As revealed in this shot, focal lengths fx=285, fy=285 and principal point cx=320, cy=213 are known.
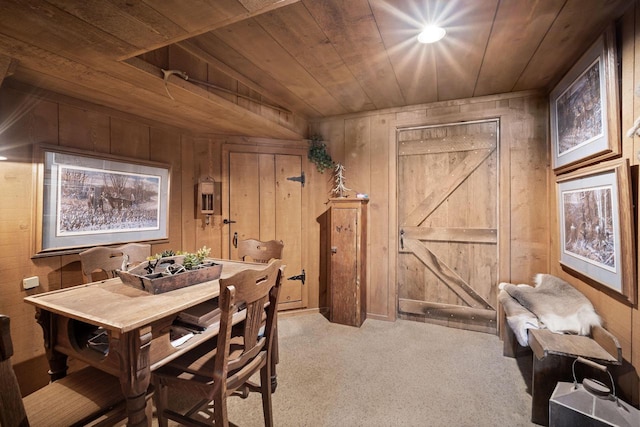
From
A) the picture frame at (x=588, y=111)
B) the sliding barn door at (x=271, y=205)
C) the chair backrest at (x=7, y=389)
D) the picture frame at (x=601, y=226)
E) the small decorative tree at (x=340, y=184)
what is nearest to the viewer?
the chair backrest at (x=7, y=389)

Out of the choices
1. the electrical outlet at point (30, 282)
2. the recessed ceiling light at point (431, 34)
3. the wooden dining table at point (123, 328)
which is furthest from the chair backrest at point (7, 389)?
the recessed ceiling light at point (431, 34)

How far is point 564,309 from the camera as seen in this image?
186 centimetres

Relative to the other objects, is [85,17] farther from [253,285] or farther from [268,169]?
[268,169]

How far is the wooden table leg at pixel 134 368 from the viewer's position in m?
1.09

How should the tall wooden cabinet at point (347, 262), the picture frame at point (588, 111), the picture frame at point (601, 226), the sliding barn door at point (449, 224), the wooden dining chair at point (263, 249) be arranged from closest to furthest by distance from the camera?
the picture frame at point (601, 226) < the picture frame at point (588, 111) < the wooden dining chair at point (263, 249) < the sliding barn door at point (449, 224) < the tall wooden cabinet at point (347, 262)

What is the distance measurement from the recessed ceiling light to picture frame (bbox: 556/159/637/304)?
1.24m

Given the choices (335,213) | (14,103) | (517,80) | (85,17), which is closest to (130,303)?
(85,17)

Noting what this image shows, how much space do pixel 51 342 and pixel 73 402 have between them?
37cm

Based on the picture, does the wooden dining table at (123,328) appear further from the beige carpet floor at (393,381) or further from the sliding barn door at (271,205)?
the sliding barn door at (271,205)

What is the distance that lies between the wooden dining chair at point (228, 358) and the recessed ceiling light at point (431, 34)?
1682 mm

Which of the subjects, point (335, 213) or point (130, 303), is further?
point (335, 213)

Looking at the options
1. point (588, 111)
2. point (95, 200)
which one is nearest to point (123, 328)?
point (95, 200)

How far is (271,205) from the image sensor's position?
10.9ft

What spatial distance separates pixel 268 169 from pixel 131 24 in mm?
2052
